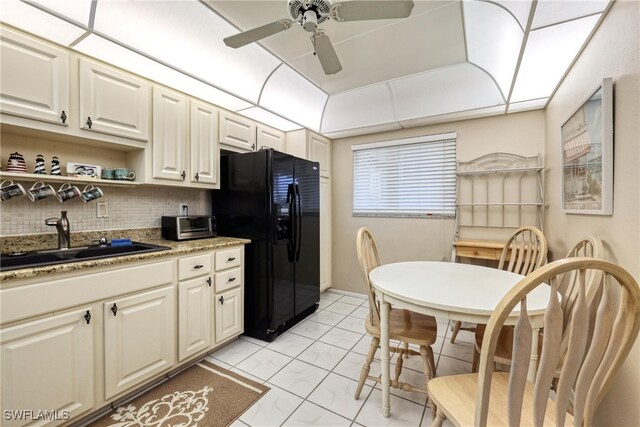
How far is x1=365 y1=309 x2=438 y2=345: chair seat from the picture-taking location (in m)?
1.54

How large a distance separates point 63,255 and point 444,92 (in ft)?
11.5

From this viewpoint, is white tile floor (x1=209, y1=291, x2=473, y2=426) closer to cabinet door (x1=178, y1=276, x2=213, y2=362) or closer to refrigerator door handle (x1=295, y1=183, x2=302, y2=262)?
cabinet door (x1=178, y1=276, x2=213, y2=362)

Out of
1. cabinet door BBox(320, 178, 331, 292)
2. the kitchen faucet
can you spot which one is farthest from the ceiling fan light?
cabinet door BBox(320, 178, 331, 292)

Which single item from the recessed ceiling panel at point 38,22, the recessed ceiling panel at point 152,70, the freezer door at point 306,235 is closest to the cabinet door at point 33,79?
the recessed ceiling panel at point 38,22

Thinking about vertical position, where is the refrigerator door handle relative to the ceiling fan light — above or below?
below

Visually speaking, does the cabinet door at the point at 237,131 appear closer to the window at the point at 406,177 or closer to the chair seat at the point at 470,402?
the window at the point at 406,177

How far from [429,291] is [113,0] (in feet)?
8.00

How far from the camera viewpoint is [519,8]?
164 centimetres

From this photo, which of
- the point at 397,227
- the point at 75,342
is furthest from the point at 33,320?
the point at 397,227

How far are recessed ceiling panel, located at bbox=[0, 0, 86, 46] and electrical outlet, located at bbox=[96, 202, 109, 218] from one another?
1.08 m

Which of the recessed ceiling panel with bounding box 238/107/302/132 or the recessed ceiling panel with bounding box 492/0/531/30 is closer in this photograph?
the recessed ceiling panel with bounding box 492/0/531/30

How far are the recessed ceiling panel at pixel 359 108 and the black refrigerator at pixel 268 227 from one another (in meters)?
0.95

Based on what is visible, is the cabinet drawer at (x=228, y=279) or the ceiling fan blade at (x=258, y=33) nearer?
the ceiling fan blade at (x=258, y=33)

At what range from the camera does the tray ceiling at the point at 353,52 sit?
1583mm
